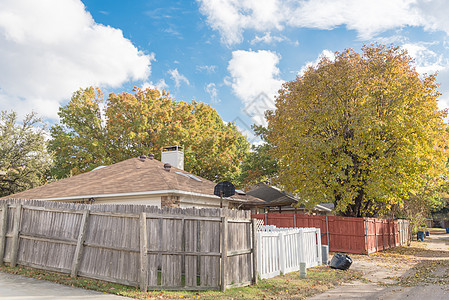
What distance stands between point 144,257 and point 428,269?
11.3 meters

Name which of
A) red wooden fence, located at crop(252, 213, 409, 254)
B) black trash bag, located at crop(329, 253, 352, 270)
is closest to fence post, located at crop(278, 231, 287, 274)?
black trash bag, located at crop(329, 253, 352, 270)

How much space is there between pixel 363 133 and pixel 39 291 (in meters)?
17.9

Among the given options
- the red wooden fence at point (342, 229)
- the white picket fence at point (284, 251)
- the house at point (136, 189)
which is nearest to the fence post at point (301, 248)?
the white picket fence at point (284, 251)

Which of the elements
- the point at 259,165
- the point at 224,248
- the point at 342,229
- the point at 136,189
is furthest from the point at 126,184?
the point at 259,165

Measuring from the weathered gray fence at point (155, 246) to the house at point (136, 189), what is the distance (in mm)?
6149

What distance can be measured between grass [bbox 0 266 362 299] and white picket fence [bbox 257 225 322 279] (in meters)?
0.29

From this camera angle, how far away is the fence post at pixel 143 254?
7.63 m

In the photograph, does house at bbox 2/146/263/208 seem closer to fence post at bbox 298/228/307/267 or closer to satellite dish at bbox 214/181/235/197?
satellite dish at bbox 214/181/235/197

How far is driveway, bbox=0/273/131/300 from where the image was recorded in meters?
7.12

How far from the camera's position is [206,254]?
8078 mm

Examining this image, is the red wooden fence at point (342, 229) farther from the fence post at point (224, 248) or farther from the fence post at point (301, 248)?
the fence post at point (224, 248)

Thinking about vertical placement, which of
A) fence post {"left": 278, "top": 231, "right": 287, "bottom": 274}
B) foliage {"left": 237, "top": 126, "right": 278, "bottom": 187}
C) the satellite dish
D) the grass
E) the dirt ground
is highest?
foliage {"left": 237, "top": 126, "right": 278, "bottom": 187}

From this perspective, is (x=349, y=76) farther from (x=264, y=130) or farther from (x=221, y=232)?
(x=221, y=232)

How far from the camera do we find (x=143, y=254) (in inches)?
303
